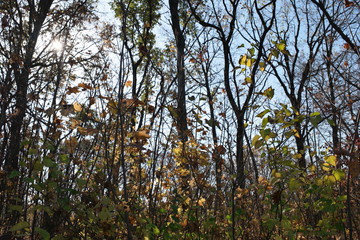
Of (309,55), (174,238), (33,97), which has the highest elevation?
(309,55)

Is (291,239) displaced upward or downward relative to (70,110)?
downward

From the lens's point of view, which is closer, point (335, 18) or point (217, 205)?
point (217, 205)

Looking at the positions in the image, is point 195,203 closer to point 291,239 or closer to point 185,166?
point 185,166

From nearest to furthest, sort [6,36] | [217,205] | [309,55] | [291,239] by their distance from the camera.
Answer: [291,239] < [217,205] < [6,36] < [309,55]

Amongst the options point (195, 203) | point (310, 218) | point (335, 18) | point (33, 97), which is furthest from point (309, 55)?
point (33, 97)

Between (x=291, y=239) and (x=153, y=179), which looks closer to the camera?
(x=291, y=239)

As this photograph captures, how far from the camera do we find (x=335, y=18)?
9.18 meters

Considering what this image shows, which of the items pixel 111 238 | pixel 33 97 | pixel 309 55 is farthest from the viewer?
pixel 309 55

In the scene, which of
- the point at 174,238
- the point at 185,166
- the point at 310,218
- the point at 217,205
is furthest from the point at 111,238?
the point at 310,218

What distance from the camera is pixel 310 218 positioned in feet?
11.6

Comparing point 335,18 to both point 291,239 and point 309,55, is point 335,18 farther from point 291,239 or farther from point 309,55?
point 291,239

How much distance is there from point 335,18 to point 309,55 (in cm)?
159

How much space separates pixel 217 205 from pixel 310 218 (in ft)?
3.47

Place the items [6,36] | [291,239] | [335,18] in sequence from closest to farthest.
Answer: [291,239]
[6,36]
[335,18]
